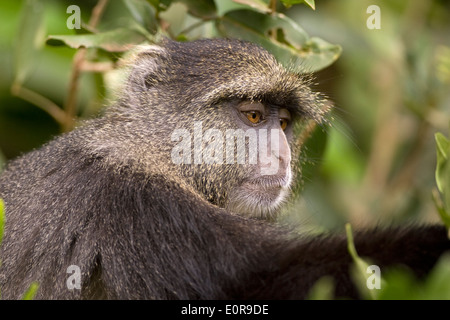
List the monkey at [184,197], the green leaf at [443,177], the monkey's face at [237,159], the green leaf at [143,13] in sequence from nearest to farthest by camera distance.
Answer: the green leaf at [443,177] → the monkey at [184,197] → the monkey's face at [237,159] → the green leaf at [143,13]

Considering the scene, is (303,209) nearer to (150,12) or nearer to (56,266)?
(150,12)

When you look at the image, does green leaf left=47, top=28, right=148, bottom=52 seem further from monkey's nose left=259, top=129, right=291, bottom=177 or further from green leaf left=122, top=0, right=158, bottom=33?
monkey's nose left=259, top=129, right=291, bottom=177

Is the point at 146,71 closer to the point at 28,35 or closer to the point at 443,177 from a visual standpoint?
the point at 28,35

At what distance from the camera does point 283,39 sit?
613 centimetres

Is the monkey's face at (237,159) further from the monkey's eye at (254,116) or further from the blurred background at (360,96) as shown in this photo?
the blurred background at (360,96)

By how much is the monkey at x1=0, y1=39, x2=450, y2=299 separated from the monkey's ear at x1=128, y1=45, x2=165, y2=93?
0.04ft

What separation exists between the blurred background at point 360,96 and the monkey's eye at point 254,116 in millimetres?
1612

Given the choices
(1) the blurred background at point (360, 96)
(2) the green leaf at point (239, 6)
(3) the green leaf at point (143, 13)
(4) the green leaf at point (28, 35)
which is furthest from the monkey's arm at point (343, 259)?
(4) the green leaf at point (28, 35)

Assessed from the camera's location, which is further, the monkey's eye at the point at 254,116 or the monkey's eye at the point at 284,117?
the monkey's eye at the point at 284,117

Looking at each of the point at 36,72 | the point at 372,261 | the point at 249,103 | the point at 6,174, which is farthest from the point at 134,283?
the point at 36,72

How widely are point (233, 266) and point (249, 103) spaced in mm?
1646

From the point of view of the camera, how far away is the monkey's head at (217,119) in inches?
207
